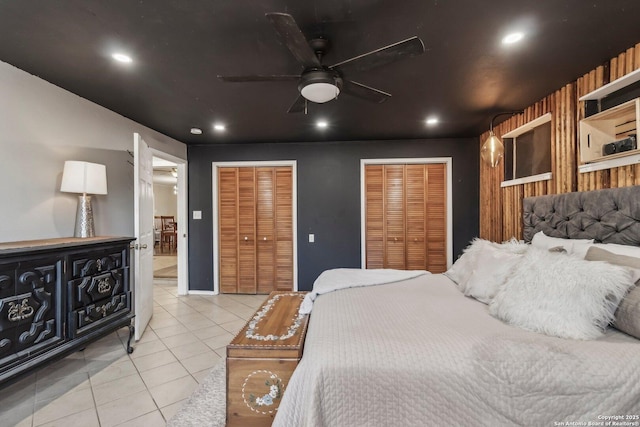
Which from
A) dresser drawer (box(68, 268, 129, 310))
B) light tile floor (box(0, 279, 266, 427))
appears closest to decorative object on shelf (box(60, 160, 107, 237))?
dresser drawer (box(68, 268, 129, 310))

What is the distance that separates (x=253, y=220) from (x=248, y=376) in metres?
3.16

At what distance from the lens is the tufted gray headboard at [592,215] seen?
1.74 meters

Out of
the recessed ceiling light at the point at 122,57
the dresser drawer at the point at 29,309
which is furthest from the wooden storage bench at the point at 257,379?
the recessed ceiling light at the point at 122,57

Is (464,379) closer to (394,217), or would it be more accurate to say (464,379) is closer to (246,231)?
(394,217)

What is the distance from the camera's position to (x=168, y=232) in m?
9.41

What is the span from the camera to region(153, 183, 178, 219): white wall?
35.9 feet

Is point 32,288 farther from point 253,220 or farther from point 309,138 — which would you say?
point 309,138

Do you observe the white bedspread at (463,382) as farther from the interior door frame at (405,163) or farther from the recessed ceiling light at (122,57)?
the interior door frame at (405,163)

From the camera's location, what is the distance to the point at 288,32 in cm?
133

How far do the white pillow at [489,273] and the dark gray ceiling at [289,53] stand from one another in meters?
1.44

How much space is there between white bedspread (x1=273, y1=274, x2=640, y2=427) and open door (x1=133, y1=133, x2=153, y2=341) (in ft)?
7.65

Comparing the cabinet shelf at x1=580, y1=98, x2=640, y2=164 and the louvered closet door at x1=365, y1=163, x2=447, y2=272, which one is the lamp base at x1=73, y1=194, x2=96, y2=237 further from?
the cabinet shelf at x1=580, y1=98, x2=640, y2=164

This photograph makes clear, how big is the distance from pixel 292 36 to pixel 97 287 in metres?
2.36

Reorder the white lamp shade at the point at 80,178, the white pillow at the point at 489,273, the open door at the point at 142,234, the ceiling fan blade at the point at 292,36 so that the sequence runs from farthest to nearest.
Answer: the open door at the point at 142,234 → the white lamp shade at the point at 80,178 → the white pillow at the point at 489,273 → the ceiling fan blade at the point at 292,36
